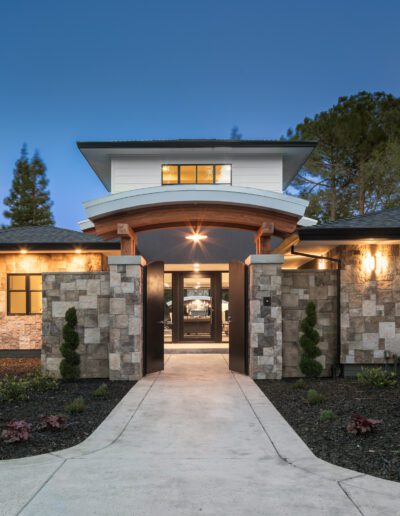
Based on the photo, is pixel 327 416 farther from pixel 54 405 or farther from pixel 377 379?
pixel 54 405

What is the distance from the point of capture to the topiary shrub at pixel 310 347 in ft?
30.8

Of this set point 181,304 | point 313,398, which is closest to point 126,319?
point 313,398

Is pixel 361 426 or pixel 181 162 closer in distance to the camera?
pixel 361 426

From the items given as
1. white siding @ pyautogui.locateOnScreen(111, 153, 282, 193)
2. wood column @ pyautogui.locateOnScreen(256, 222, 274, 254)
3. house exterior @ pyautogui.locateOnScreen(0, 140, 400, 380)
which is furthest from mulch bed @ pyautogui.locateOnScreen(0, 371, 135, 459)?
white siding @ pyautogui.locateOnScreen(111, 153, 282, 193)

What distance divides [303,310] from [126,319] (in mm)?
3773

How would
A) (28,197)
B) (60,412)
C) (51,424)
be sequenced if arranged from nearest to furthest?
(51,424) < (60,412) < (28,197)

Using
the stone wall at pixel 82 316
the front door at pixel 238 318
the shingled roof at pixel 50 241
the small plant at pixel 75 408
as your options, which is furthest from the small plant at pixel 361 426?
the shingled roof at pixel 50 241

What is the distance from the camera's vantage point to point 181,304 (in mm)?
16156

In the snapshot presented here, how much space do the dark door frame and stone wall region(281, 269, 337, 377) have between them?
645 centimetres

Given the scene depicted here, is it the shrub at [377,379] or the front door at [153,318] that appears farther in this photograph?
the front door at [153,318]

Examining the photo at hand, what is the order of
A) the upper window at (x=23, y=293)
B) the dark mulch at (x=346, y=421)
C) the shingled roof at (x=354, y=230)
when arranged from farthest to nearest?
the upper window at (x=23, y=293) < the shingled roof at (x=354, y=230) < the dark mulch at (x=346, y=421)

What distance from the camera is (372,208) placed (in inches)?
1075

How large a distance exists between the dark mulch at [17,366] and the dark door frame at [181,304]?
16.5 ft

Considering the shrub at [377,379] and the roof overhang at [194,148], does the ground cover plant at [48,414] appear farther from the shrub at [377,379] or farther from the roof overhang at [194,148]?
the roof overhang at [194,148]
